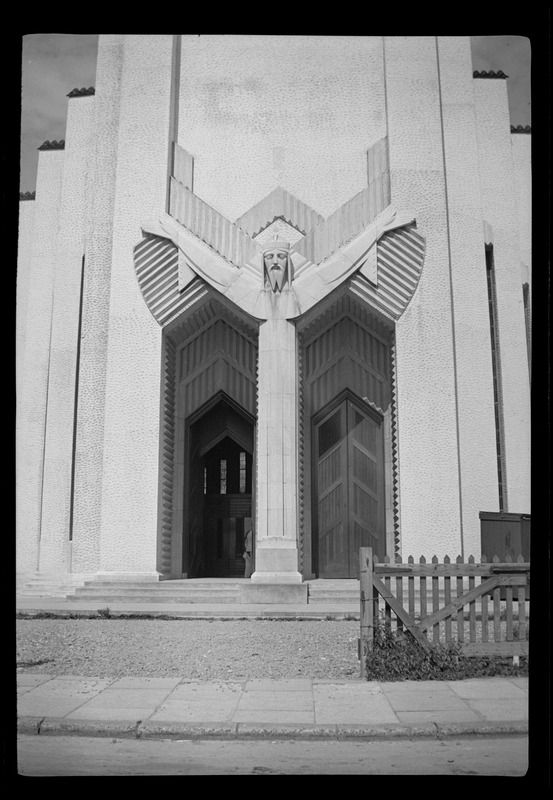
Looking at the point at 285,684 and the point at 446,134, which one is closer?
the point at 285,684

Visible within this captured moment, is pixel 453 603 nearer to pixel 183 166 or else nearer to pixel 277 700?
pixel 277 700

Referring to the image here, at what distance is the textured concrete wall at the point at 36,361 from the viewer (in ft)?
55.3

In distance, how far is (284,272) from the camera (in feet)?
48.6

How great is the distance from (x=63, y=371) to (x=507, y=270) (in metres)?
9.71

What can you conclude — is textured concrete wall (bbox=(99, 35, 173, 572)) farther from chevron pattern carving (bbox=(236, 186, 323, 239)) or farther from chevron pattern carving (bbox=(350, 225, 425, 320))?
chevron pattern carving (bbox=(350, 225, 425, 320))

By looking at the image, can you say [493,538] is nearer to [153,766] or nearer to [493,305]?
[493,305]

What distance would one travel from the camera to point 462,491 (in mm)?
14148

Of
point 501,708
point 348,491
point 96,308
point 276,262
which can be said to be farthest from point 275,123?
point 501,708

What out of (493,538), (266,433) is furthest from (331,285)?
(493,538)

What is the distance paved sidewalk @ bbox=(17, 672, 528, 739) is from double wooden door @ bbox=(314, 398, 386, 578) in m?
Answer: 8.61

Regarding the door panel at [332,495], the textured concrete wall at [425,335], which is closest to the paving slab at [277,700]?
the textured concrete wall at [425,335]

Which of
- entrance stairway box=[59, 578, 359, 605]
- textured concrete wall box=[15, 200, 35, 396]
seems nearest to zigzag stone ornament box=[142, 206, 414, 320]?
textured concrete wall box=[15, 200, 35, 396]

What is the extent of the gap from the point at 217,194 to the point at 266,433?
571 centimetres

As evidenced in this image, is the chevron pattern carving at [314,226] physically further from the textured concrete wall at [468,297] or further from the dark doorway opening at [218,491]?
the dark doorway opening at [218,491]
